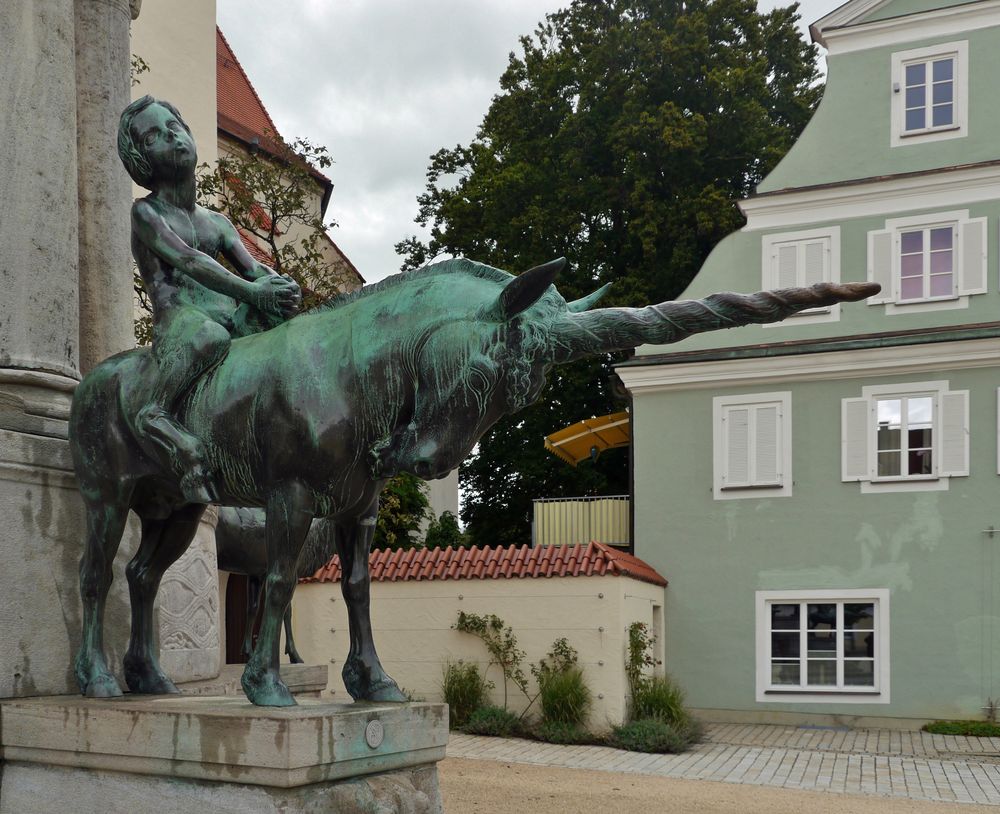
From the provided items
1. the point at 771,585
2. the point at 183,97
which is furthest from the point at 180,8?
the point at 771,585

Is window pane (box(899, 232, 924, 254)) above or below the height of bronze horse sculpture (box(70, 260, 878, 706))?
above

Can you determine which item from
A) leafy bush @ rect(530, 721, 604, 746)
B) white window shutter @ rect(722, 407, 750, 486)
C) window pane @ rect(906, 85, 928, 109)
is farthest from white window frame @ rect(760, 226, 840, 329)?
leafy bush @ rect(530, 721, 604, 746)

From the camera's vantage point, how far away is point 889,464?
19.5m

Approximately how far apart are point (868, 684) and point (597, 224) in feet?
43.2

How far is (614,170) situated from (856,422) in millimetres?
10581

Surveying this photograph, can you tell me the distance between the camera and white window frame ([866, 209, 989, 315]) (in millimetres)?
19281

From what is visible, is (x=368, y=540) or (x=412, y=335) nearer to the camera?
(x=412, y=335)

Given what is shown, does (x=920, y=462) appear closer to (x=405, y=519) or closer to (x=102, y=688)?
(x=405, y=519)

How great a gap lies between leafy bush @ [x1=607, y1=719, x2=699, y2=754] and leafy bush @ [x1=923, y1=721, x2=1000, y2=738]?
445cm

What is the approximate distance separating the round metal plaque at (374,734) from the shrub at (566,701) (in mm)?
13760

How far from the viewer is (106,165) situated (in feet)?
15.9

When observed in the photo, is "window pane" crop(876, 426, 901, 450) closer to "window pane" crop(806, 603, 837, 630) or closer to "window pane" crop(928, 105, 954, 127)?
"window pane" crop(806, 603, 837, 630)

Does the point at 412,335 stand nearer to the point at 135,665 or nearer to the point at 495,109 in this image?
the point at 135,665

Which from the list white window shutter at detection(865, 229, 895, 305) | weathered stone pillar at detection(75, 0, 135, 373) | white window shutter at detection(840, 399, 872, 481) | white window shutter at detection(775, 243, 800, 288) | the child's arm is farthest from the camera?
white window shutter at detection(775, 243, 800, 288)
